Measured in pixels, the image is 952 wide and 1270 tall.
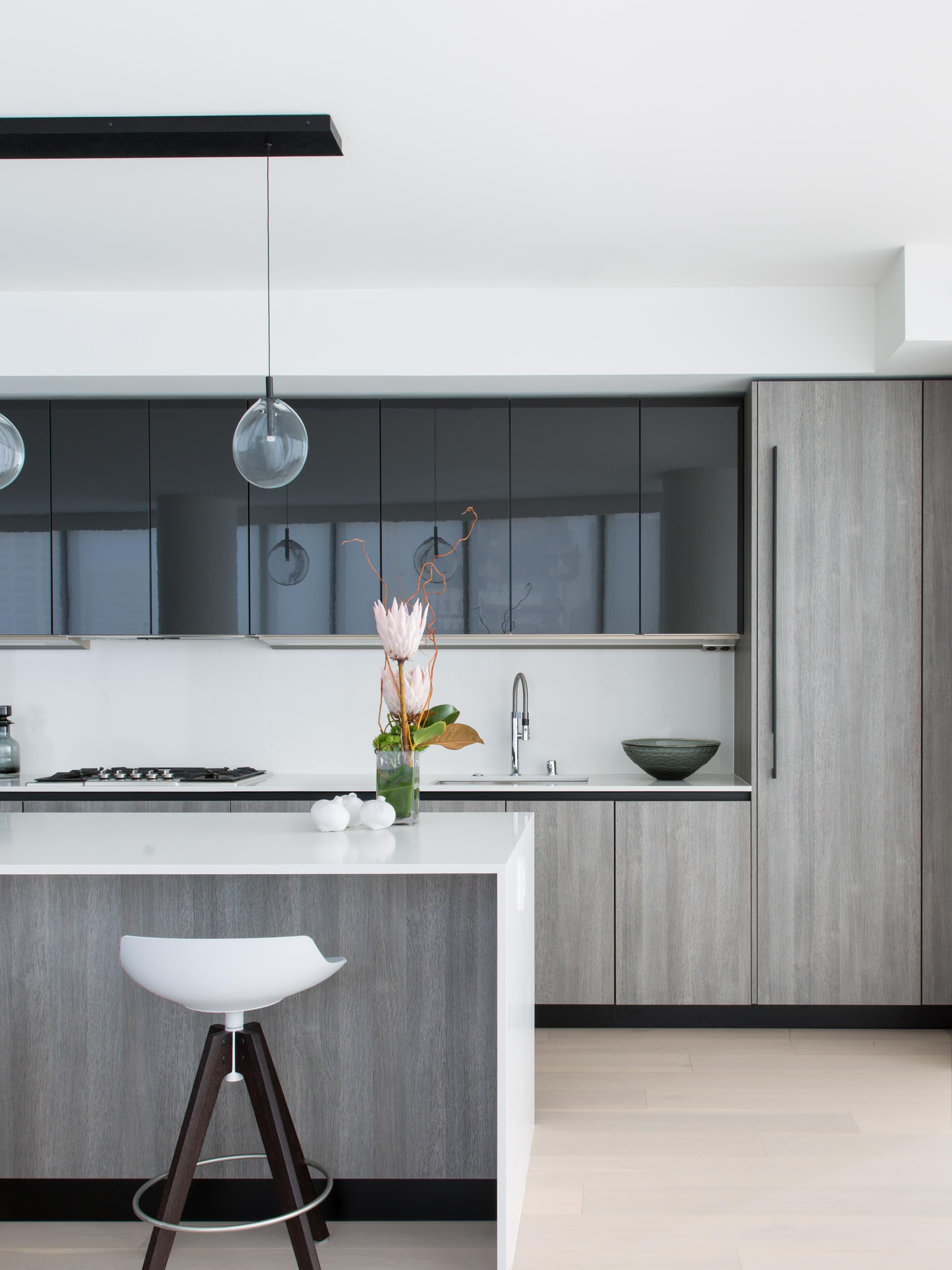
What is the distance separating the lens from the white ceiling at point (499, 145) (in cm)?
218

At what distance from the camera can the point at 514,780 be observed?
159 inches

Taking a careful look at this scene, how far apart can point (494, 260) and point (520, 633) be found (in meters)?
1.40

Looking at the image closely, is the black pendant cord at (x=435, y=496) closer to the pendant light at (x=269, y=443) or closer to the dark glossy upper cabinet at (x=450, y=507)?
the dark glossy upper cabinet at (x=450, y=507)

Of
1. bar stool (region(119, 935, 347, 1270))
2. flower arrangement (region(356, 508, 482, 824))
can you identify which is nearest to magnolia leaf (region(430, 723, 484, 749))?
flower arrangement (region(356, 508, 482, 824))

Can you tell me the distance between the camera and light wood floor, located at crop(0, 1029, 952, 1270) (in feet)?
7.47

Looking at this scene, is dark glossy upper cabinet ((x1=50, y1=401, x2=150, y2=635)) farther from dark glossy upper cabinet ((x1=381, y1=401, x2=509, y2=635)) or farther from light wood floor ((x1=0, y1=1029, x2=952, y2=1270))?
light wood floor ((x1=0, y1=1029, x2=952, y2=1270))

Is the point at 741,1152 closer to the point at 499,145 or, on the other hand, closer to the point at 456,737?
the point at 456,737

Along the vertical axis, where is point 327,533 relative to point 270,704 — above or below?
above

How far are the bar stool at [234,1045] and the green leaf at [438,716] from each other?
68 cm

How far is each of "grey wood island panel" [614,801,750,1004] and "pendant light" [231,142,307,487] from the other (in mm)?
1922

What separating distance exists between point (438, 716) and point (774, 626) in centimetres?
167

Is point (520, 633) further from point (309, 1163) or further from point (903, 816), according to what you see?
point (309, 1163)

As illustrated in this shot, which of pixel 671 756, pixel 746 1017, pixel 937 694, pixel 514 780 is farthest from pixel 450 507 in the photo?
pixel 746 1017

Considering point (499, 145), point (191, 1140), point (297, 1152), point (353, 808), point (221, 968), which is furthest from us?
point (499, 145)
